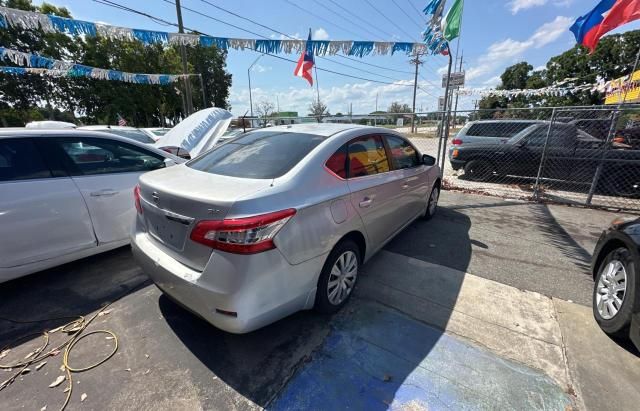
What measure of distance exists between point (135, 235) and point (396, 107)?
244 feet

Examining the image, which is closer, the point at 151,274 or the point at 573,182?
the point at 151,274


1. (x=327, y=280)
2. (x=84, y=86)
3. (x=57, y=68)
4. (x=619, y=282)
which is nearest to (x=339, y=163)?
(x=327, y=280)

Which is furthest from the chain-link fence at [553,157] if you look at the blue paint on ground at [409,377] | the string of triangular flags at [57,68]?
the string of triangular flags at [57,68]

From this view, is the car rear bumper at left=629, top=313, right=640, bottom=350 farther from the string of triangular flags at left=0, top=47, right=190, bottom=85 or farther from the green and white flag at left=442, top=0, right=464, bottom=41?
the string of triangular flags at left=0, top=47, right=190, bottom=85

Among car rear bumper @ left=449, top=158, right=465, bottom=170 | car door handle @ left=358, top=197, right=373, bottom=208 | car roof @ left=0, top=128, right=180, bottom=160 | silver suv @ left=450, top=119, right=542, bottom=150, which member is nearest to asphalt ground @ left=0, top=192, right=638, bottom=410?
car door handle @ left=358, top=197, right=373, bottom=208

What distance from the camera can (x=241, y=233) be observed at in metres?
1.69

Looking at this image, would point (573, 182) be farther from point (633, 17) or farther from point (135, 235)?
point (135, 235)

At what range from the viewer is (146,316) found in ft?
8.27

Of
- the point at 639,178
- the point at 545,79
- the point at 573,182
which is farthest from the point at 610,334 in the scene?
the point at 545,79

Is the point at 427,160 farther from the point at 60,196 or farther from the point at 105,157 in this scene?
the point at 60,196

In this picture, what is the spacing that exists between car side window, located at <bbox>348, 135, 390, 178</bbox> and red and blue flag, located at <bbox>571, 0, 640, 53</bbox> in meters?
6.01

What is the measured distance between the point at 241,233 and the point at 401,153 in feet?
8.45

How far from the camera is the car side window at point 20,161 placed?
2.60 m

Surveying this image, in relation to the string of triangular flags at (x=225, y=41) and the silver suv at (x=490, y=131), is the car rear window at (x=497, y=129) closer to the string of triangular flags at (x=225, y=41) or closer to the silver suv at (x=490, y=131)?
the silver suv at (x=490, y=131)
